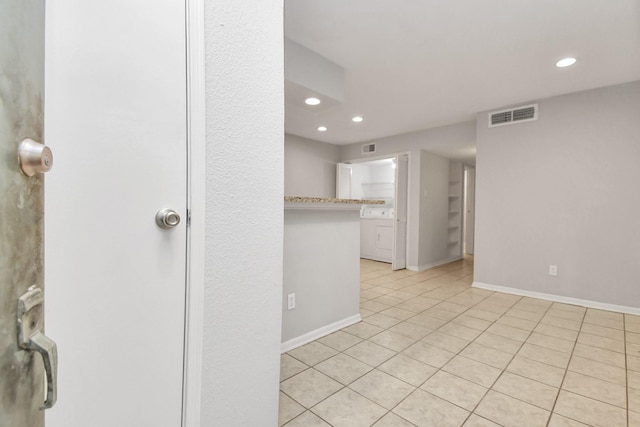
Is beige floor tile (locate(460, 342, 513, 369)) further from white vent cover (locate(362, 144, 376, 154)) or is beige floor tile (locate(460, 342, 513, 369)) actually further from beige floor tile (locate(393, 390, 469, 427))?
white vent cover (locate(362, 144, 376, 154))

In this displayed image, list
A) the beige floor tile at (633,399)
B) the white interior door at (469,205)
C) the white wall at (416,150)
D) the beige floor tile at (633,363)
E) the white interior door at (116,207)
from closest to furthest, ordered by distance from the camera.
A: the white interior door at (116,207) → the beige floor tile at (633,399) → the beige floor tile at (633,363) → the white wall at (416,150) → the white interior door at (469,205)

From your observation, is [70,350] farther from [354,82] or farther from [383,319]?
[354,82]

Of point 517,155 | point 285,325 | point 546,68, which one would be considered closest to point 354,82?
point 546,68

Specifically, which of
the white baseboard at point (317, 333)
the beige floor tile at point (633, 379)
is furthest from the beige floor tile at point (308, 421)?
the beige floor tile at point (633, 379)

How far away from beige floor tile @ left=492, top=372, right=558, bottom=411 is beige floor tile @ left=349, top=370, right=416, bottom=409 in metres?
0.54

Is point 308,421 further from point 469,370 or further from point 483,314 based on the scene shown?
point 483,314

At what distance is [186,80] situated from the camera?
0.80 meters

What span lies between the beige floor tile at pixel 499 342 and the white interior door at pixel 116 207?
86.5 inches

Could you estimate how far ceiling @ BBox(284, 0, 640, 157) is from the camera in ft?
6.05

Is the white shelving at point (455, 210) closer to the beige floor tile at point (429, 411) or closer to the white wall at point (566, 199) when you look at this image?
the white wall at point (566, 199)

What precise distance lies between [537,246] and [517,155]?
1119 mm

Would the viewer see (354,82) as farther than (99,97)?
Yes

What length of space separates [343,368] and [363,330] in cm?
62

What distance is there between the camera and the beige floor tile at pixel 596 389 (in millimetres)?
1522
